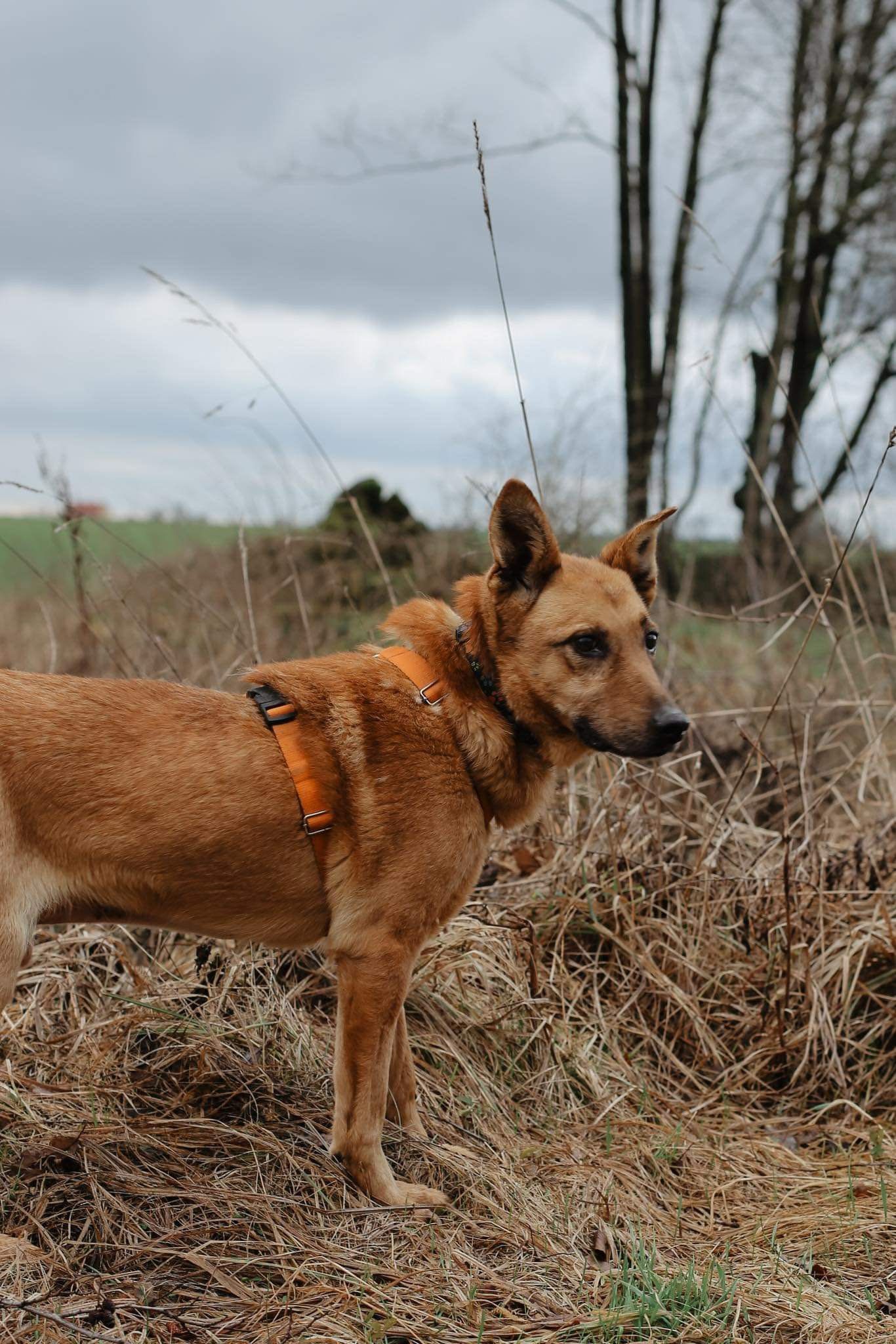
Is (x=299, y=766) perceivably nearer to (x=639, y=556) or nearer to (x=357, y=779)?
(x=357, y=779)

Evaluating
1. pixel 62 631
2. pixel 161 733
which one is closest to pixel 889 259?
pixel 62 631

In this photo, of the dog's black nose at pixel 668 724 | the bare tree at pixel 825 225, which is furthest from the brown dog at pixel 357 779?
the bare tree at pixel 825 225

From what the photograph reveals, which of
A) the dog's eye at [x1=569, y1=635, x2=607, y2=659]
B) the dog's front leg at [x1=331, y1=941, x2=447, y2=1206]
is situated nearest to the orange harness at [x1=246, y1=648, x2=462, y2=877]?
the dog's front leg at [x1=331, y1=941, x2=447, y2=1206]

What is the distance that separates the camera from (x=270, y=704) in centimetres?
305

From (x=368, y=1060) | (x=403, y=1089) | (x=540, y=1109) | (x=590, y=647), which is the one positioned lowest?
(x=540, y=1109)

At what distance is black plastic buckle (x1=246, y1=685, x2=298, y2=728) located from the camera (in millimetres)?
3029

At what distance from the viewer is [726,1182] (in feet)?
11.1

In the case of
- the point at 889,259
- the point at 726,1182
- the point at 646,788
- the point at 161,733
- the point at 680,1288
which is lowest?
the point at 726,1182

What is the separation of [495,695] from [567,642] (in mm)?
297

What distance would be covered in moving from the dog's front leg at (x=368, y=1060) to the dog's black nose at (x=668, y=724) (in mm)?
964

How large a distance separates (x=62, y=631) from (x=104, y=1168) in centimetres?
700

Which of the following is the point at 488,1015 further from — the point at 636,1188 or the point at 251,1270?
the point at 251,1270

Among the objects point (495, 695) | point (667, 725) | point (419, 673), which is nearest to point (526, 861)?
point (495, 695)

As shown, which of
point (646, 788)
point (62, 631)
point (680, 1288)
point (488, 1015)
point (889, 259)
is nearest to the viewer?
point (680, 1288)
